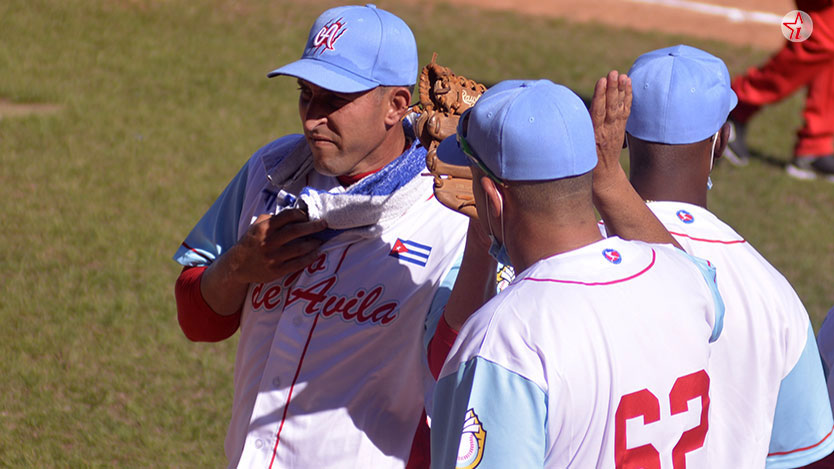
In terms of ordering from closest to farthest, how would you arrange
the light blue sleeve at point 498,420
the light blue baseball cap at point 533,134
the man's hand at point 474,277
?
the light blue sleeve at point 498,420
the light blue baseball cap at point 533,134
the man's hand at point 474,277

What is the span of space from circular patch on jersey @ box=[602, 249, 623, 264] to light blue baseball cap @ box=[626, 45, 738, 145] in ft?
2.72

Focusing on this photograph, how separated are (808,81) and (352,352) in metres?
→ 7.33

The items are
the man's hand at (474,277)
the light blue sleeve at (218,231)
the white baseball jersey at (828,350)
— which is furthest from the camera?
the light blue sleeve at (218,231)

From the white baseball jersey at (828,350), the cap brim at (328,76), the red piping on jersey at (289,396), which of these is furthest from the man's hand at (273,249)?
the white baseball jersey at (828,350)

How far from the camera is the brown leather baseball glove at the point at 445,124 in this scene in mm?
2287

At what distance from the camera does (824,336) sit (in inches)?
121

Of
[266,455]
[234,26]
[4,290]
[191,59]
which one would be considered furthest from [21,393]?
[234,26]

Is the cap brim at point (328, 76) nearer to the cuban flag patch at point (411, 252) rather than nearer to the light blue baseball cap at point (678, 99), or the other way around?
the cuban flag patch at point (411, 252)

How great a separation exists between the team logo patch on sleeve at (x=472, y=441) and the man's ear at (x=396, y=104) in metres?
1.20

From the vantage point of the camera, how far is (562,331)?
6.05 feet

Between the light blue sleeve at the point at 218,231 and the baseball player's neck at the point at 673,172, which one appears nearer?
the baseball player's neck at the point at 673,172

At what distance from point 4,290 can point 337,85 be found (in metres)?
4.09

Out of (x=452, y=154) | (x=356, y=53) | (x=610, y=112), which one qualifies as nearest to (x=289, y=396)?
(x=452, y=154)

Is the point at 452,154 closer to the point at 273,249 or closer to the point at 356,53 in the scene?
the point at 356,53
